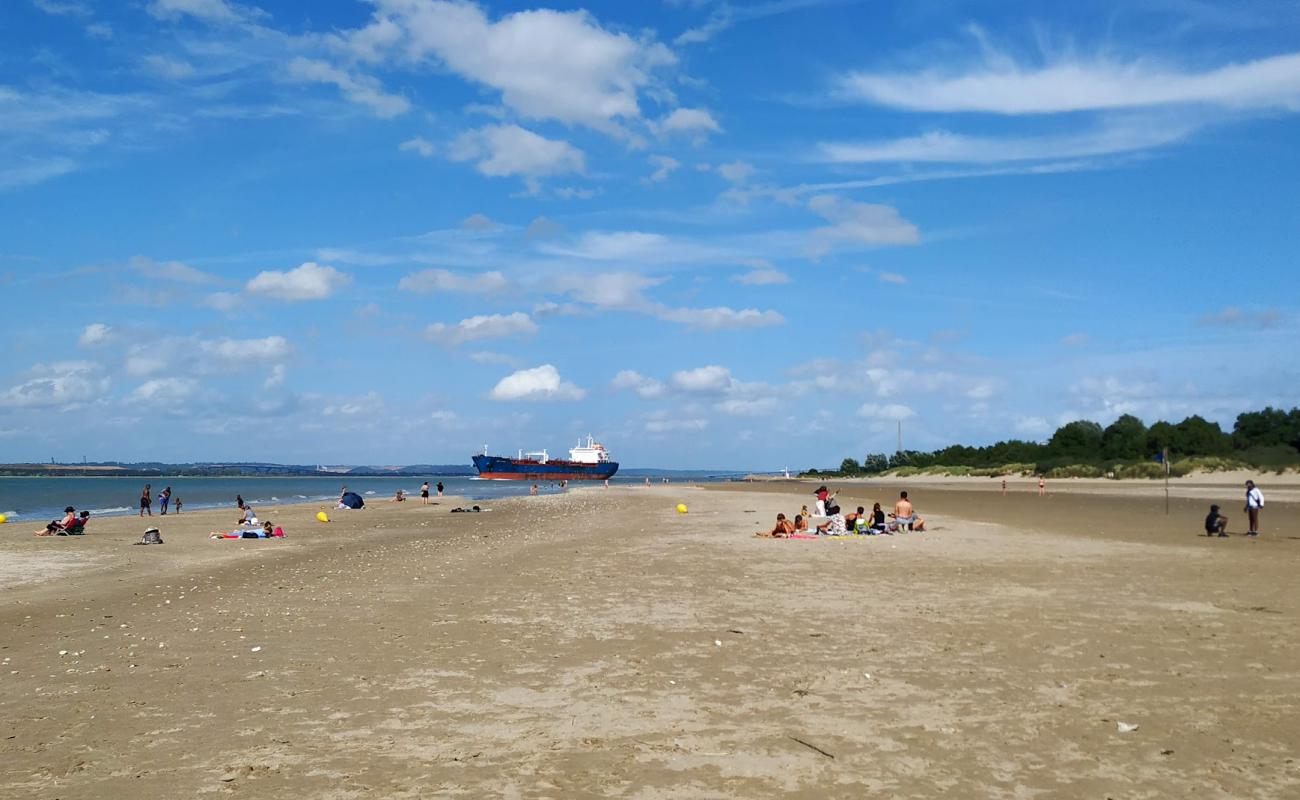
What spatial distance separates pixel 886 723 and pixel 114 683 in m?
7.70

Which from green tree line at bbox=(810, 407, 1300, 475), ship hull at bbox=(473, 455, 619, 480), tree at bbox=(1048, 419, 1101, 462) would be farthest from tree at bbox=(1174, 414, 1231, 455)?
ship hull at bbox=(473, 455, 619, 480)

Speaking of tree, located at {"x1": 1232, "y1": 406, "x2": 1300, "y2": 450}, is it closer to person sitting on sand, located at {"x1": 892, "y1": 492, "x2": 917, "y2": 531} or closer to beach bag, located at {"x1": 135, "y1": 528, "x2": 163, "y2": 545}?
person sitting on sand, located at {"x1": 892, "y1": 492, "x2": 917, "y2": 531}

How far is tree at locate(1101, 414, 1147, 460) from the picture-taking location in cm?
8450

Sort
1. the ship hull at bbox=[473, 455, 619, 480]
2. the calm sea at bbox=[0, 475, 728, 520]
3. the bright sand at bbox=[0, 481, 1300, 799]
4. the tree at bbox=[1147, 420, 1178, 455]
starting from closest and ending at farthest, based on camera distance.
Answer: the bright sand at bbox=[0, 481, 1300, 799], the calm sea at bbox=[0, 475, 728, 520], the tree at bbox=[1147, 420, 1178, 455], the ship hull at bbox=[473, 455, 619, 480]

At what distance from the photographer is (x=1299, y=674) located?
906 centimetres

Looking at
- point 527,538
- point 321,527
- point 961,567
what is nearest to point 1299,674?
point 961,567

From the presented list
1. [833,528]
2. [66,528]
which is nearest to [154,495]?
[66,528]

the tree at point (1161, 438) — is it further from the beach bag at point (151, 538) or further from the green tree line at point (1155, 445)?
the beach bag at point (151, 538)

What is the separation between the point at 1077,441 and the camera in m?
98.0

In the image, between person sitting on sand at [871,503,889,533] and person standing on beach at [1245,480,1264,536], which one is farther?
person sitting on sand at [871,503,889,533]

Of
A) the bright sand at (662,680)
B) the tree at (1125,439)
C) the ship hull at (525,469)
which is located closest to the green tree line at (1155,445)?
the tree at (1125,439)

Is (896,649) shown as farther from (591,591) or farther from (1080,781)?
(591,591)

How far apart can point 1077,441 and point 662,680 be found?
100 m

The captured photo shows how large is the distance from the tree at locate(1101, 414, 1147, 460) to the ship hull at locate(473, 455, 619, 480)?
94.6 meters
